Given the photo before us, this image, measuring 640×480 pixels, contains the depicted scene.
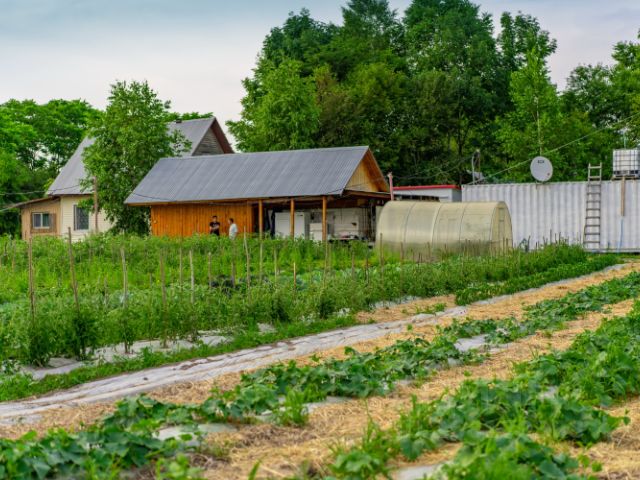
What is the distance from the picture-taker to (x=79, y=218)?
135 ft

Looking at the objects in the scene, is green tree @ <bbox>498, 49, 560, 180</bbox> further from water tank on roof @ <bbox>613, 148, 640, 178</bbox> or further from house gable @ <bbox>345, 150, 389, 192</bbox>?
water tank on roof @ <bbox>613, 148, 640, 178</bbox>

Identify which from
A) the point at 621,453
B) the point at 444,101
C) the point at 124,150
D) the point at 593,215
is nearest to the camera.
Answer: the point at 621,453

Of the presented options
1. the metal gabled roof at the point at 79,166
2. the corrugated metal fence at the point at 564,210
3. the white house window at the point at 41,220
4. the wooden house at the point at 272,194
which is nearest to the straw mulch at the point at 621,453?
the corrugated metal fence at the point at 564,210

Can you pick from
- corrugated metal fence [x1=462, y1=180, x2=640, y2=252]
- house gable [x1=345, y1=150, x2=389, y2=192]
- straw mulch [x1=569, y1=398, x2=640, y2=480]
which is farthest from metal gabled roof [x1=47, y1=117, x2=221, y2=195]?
straw mulch [x1=569, y1=398, x2=640, y2=480]

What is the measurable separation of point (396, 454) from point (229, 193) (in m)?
27.0

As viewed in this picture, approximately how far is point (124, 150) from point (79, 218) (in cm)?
694

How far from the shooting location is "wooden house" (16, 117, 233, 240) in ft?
134

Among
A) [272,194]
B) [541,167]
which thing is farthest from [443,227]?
[272,194]

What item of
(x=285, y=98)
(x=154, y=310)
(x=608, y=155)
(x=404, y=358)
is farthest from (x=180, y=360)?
(x=608, y=155)

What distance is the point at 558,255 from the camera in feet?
71.9

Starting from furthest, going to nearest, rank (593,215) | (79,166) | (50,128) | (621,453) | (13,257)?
(50,128)
(79,166)
(593,215)
(13,257)
(621,453)

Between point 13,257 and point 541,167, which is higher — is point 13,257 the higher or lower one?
the lower one

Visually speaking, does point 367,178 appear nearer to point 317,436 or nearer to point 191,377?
point 191,377

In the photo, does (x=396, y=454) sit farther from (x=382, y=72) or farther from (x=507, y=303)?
(x=382, y=72)
